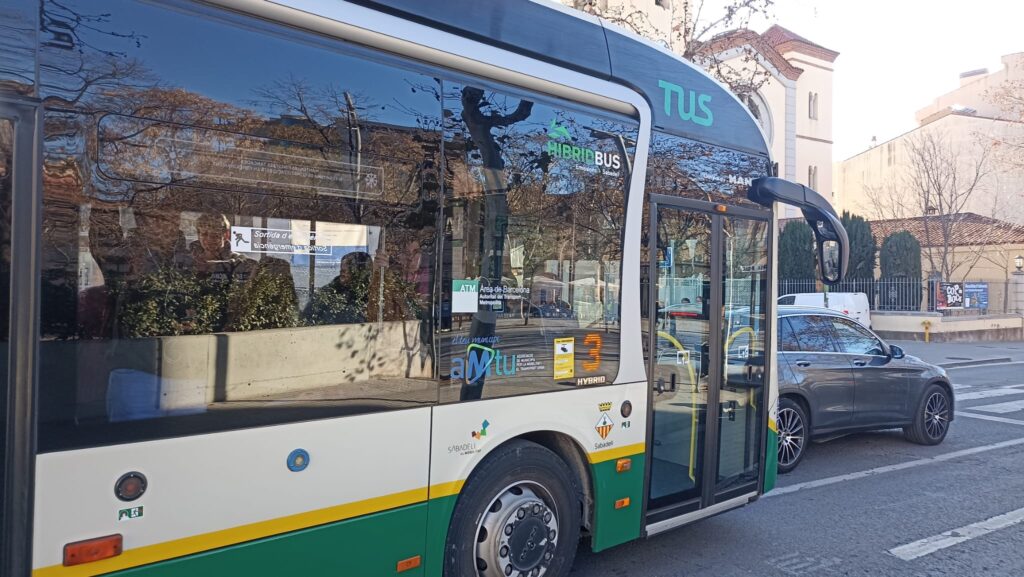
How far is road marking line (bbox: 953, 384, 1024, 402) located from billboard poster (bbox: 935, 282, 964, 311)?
1395 cm

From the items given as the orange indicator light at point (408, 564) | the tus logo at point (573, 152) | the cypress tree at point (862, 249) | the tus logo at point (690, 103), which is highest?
the cypress tree at point (862, 249)

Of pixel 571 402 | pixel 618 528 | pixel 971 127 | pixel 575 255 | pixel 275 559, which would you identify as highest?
pixel 971 127

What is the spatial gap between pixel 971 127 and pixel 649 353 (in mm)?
43585

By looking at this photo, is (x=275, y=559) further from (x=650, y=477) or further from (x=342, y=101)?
(x=650, y=477)

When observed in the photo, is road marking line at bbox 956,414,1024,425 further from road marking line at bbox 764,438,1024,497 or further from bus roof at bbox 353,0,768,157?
bus roof at bbox 353,0,768,157

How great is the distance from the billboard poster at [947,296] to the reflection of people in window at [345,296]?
28.9m

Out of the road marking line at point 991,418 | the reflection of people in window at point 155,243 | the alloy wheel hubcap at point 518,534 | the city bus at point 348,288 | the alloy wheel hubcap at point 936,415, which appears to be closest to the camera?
the city bus at point 348,288

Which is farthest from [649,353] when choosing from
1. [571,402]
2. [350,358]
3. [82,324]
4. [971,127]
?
[971,127]

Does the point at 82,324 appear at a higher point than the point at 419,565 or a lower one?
higher

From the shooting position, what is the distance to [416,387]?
3412mm

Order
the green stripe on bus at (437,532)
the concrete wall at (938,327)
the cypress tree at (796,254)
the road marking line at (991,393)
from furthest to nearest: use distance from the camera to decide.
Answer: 1. the cypress tree at (796,254)
2. the concrete wall at (938,327)
3. the road marking line at (991,393)
4. the green stripe on bus at (437,532)

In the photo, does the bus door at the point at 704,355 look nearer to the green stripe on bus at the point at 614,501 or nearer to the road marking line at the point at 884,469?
the green stripe on bus at the point at 614,501

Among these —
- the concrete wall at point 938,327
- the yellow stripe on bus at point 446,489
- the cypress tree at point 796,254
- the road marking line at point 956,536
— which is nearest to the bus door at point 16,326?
the yellow stripe on bus at point 446,489

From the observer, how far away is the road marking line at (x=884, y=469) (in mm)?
7151
